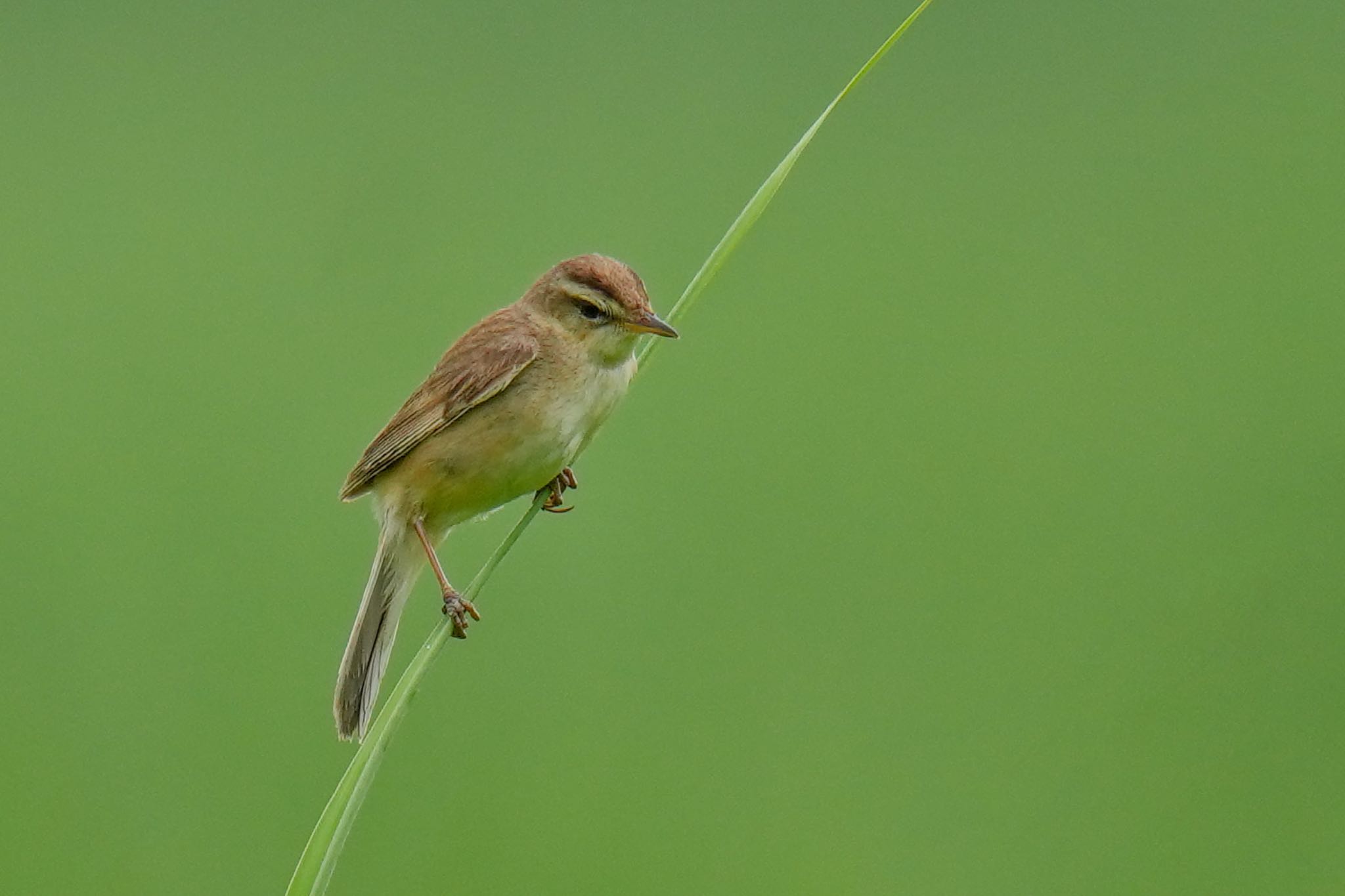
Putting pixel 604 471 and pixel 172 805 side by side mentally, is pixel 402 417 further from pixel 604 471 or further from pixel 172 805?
pixel 604 471

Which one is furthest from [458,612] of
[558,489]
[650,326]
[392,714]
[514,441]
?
[392,714]

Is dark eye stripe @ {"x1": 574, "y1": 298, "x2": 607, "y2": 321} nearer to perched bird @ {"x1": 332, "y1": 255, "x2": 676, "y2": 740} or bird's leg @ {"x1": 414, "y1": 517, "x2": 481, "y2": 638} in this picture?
perched bird @ {"x1": 332, "y1": 255, "x2": 676, "y2": 740}

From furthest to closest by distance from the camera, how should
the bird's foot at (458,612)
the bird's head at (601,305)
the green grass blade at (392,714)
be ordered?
1. the bird's head at (601,305)
2. the bird's foot at (458,612)
3. the green grass blade at (392,714)

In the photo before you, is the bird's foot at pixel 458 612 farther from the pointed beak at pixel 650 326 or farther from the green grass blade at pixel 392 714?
the pointed beak at pixel 650 326

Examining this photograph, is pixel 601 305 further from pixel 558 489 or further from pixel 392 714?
pixel 392 714

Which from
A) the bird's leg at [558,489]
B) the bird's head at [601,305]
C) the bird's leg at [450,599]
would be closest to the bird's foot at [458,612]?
the bird's leg at [450,599]

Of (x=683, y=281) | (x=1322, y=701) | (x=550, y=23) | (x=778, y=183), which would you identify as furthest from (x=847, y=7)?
(x=778, y=183)
